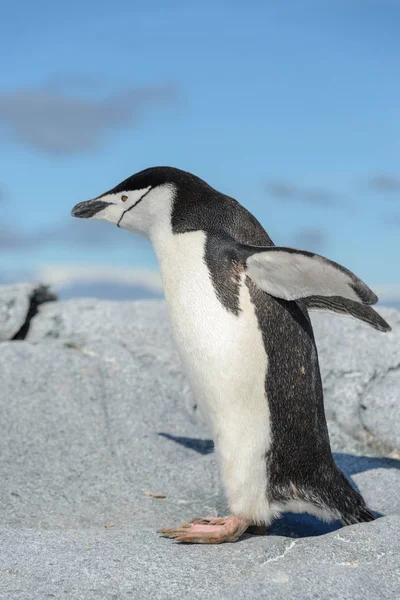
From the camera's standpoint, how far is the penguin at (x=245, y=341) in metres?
2.98

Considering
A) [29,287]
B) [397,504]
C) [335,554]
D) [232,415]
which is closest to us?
[335,554]

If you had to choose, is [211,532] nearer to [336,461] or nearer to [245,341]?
[245,341]

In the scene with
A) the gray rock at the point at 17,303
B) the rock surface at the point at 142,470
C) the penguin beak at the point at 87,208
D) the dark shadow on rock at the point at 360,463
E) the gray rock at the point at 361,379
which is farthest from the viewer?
the gray rock at the point at 17,303

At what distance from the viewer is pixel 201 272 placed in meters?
3.04

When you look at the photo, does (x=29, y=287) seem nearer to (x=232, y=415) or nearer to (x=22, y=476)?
(x=22, y=476)

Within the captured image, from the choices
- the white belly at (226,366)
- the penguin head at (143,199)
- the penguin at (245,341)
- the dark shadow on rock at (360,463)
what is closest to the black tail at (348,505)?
the penguin at (245,341)

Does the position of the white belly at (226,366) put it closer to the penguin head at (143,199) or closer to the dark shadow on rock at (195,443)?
the penguin head at (143,199)

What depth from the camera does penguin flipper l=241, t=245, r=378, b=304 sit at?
9.05 feet

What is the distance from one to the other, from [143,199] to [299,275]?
0.77 metres

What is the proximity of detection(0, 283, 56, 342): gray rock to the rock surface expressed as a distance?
0.44 ft

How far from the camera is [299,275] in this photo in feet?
9.45

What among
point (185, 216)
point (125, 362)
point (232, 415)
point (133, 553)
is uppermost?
point (185, 216)

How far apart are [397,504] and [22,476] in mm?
2014

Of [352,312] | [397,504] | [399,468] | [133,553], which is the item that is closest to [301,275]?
[352,312]
